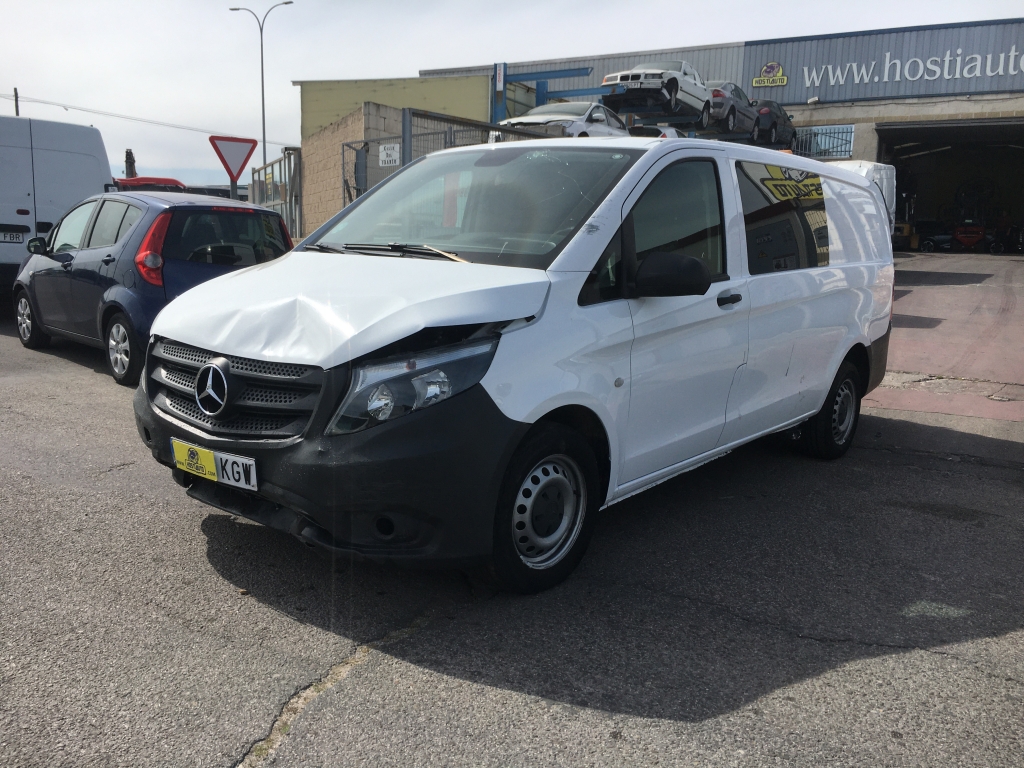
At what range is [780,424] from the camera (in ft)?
17.4

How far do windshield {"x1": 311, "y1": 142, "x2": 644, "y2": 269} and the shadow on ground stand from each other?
4.58ft

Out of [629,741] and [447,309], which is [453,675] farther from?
[447,309]

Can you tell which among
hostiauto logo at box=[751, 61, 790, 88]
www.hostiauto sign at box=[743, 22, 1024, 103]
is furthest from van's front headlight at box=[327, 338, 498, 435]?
hostiauto logo at box=[751, 61, 790, 88]

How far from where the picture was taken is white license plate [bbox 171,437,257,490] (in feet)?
10.9

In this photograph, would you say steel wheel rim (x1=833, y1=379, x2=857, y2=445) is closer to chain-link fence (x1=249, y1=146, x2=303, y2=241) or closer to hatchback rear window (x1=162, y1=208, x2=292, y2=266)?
hatchback rear window (x1=162, y1=208, x2=292, y2=266)

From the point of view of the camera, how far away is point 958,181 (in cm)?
4606

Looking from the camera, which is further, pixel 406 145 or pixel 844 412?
pixel 406 145

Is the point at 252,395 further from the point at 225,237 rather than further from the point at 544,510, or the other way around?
the point at 225,237

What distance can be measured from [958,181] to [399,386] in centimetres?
4981

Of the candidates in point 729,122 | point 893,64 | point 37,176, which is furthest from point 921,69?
point 37,176

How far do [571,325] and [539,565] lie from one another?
97 centimetres

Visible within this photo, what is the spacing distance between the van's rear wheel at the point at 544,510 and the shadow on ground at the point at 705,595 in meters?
0.12

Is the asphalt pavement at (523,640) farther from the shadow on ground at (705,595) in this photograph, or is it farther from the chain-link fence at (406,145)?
the chain-link fence at (406,145)

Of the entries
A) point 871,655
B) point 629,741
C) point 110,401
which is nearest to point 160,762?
point 629,741
